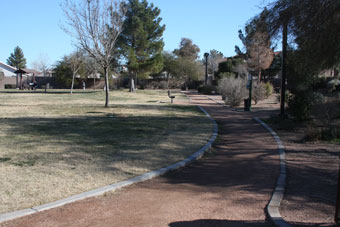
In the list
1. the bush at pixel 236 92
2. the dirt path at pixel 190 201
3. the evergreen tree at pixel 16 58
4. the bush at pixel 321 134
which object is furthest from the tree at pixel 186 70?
the evergreen tree at pixel 16 58

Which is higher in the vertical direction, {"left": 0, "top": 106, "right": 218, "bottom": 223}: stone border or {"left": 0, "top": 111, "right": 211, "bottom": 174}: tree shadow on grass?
{"left": 0, "top": 111, "right": 211, "bottom": 174}: tree shadow on grass

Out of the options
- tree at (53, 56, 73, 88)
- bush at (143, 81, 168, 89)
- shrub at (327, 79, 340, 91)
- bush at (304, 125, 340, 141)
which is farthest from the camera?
bush at (143, 81, 168, 89)

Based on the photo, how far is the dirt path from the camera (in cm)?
424

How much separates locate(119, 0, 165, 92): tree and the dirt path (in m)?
33.2

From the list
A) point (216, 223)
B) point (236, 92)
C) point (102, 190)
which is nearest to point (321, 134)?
point (216, 223)

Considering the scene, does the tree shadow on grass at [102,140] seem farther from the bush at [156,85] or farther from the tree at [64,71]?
the bush at [156,85]

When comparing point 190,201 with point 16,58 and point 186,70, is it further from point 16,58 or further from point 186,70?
point 16,58

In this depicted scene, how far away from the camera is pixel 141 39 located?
39.7 metres

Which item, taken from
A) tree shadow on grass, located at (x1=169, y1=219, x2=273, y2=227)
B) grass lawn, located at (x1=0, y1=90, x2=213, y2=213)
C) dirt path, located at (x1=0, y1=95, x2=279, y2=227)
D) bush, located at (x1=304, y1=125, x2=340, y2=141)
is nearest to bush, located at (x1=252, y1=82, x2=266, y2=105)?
grass lawn, located at (x1=0, y1=90, x2=213, y2=213)

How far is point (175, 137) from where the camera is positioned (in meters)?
9.95

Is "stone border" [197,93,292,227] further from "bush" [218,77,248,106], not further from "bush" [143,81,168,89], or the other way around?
"bush" [143,81,168,89]

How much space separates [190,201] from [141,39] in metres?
36.3

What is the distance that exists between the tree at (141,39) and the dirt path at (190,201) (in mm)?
33218

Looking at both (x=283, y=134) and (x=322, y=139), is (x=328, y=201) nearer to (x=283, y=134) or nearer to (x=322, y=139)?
(x=322, y=139)
